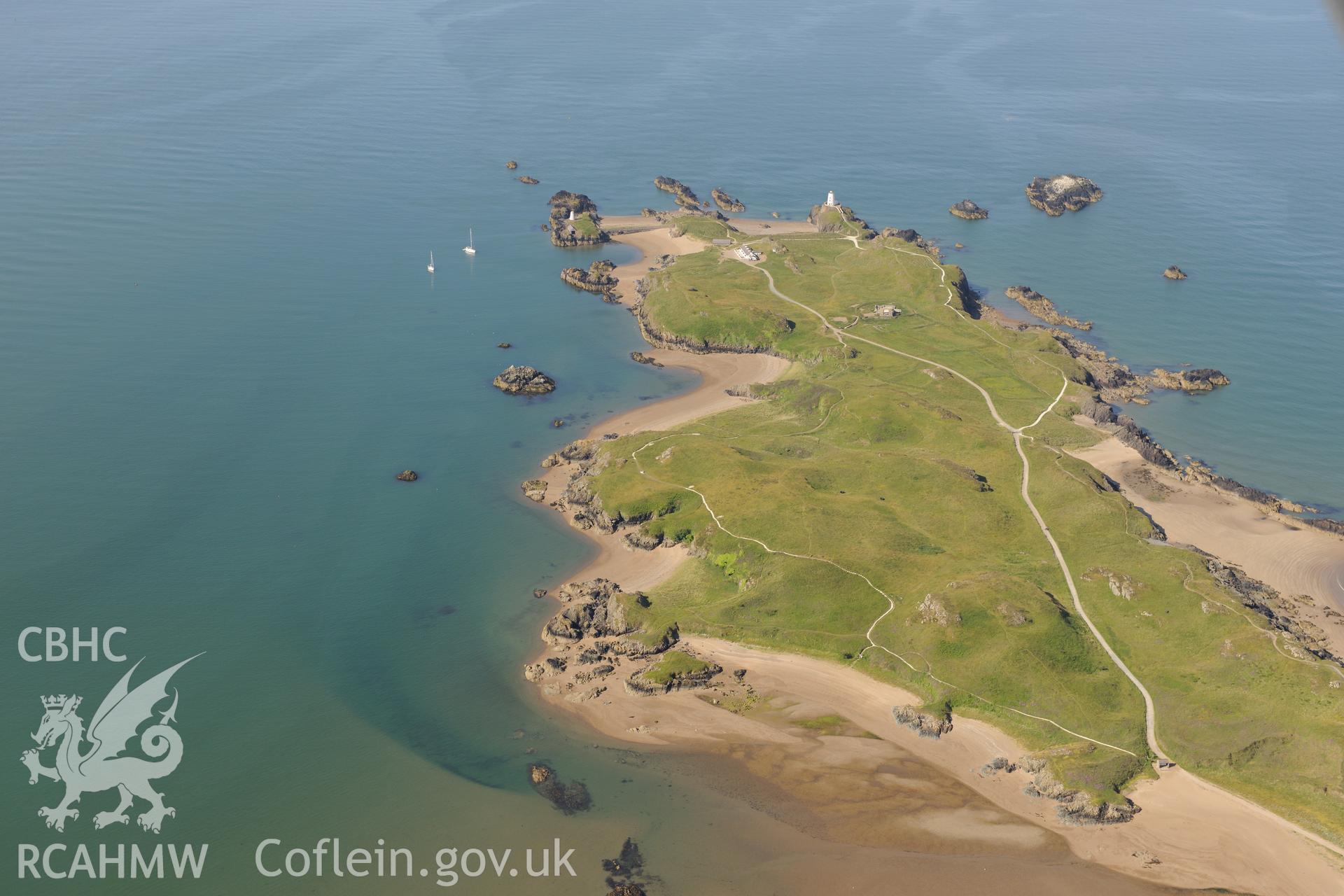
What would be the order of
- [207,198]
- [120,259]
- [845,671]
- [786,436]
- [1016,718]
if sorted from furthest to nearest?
1. [207,198]
2. [120,259]
3. [786,436]
4. [845,671]
5. [1016,718]

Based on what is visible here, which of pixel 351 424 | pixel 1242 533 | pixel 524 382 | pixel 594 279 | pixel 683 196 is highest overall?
pixel 351 424

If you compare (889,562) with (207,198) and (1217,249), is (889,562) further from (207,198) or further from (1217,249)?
(207,198)

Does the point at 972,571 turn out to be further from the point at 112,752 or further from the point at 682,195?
the point at 682,195

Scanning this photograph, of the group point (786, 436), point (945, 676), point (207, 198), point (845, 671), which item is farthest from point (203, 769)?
point (207, 198)

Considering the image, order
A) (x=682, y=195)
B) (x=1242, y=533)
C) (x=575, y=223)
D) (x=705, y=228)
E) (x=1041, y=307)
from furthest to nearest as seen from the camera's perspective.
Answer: (x=682, y=195), (x=575, y=223), (x=705, y=228), (x=1041, y=307), (x=1242, y=533)

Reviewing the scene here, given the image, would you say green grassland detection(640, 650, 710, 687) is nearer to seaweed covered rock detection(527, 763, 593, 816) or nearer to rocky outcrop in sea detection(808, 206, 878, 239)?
seaweed covered rock detection(527, 763, 593, 816)

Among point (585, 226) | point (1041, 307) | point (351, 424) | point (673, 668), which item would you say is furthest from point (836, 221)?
point (673, 668)
